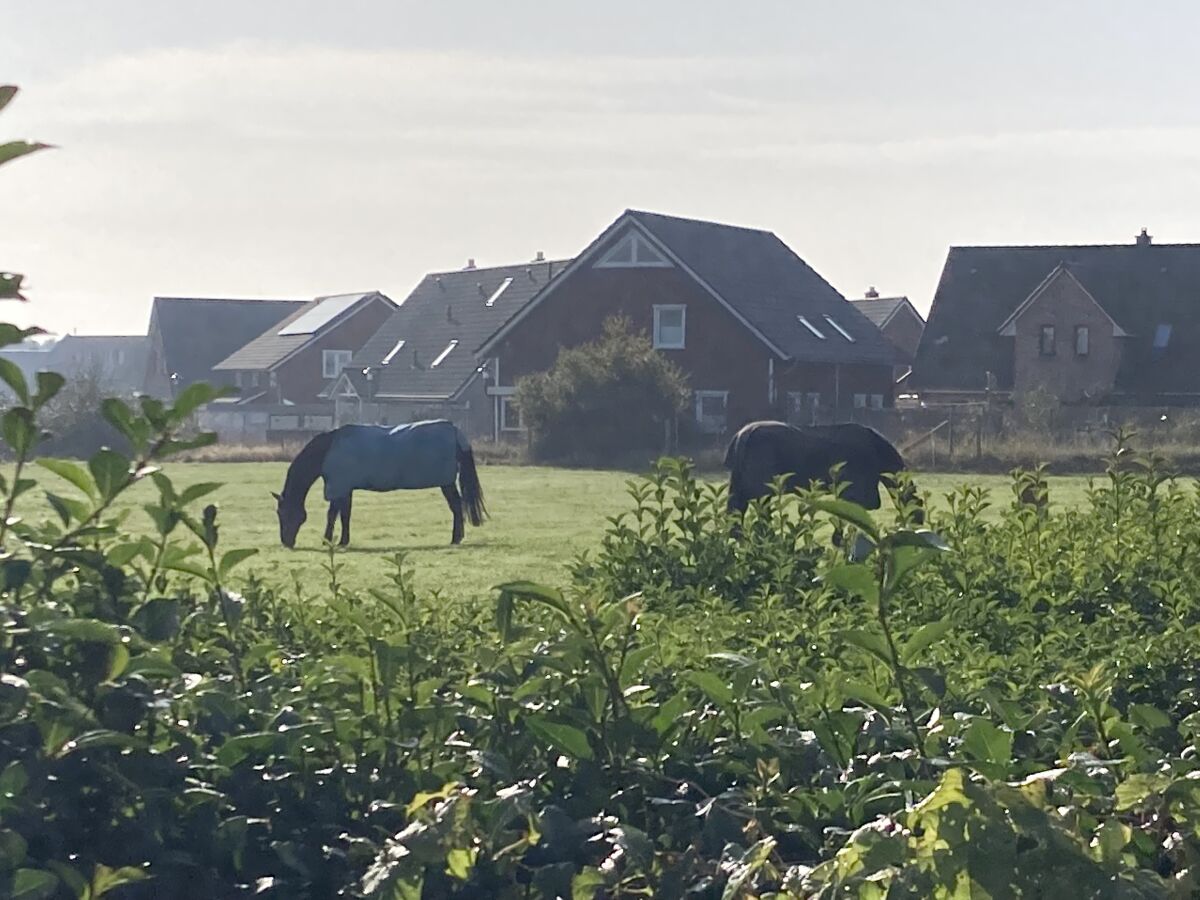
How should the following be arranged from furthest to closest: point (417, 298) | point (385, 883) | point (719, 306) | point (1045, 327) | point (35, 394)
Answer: point (417, 298), point (1045, 327), point (719, 306), point (35, 394), point (385, 883)

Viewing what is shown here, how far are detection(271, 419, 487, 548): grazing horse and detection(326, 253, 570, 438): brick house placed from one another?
97.4ft

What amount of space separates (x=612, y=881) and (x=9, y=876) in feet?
2.49

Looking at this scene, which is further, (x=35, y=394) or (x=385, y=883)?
(x=35, y=394)

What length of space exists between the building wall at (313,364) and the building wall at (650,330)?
21.7m

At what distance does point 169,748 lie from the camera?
2.71 m

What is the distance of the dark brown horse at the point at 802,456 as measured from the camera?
20.6 metres

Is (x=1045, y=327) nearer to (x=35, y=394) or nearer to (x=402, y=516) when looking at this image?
(x=402, y=516)

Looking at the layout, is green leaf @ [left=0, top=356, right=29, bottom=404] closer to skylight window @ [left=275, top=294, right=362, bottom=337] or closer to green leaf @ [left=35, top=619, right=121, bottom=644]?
green leaf @ [left=35, top=619, right=121, bottom=644]

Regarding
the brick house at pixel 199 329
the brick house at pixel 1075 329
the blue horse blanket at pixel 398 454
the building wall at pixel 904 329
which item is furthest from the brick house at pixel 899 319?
the blue horse blanket at pixel 398 454

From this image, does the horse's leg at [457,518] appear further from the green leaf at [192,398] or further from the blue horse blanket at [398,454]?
the green leaf at [192,398]

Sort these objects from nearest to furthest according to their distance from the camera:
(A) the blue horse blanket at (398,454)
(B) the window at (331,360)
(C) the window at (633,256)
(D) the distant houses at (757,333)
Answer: (A) the blue horse blanket at (398,454), (D) the distant houses at (757,333), (C) the window at (633,256), (B) the window at (331,360)

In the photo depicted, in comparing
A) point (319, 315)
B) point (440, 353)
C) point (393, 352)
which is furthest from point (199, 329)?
point (440, 353)

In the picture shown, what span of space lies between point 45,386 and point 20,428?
2.9 inches

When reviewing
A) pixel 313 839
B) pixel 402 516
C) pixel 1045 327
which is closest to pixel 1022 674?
pixel 313 839
